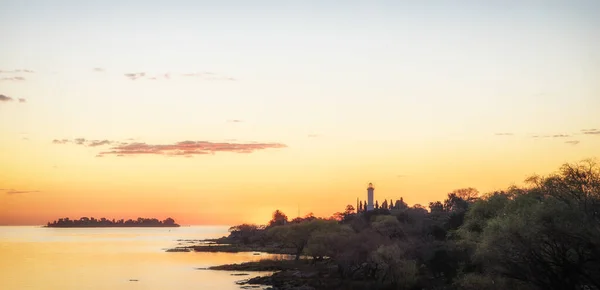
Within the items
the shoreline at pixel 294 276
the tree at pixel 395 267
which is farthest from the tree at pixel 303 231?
the tree at pixel 395 267

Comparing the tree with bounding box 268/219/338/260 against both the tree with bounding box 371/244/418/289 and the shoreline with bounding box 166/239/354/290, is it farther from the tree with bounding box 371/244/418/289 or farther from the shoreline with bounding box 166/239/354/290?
the tree with bounding box 371/244/418/289

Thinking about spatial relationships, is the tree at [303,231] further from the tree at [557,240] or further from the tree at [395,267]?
Answer: the tree at [557,240]

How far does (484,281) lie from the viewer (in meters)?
52.4

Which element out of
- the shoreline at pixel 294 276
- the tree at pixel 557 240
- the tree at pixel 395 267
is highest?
the tree at pixel 557 240

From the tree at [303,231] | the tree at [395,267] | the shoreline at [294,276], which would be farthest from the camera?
the tree at [303,231]

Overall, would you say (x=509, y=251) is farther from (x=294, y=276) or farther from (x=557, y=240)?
(x=294, y=276)

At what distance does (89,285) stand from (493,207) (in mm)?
58252

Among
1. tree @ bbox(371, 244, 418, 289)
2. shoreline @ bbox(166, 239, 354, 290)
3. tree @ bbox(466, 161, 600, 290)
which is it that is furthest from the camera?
shoreline @ bbox(166, 239, 354, 290)

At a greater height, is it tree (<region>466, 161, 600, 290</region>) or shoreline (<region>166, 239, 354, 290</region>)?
tree (<region>466, 161, 600, 290</region>)

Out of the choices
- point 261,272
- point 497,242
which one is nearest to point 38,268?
point 261,272

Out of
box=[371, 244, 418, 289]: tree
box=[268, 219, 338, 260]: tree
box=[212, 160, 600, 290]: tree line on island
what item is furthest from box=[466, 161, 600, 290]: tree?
box=[268, 219, 338, 260]: tree

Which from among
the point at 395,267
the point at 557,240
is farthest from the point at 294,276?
the point at 557,240

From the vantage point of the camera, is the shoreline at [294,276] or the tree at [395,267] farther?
the shoreline at [294,276]

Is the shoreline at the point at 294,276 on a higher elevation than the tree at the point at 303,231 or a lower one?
lower
